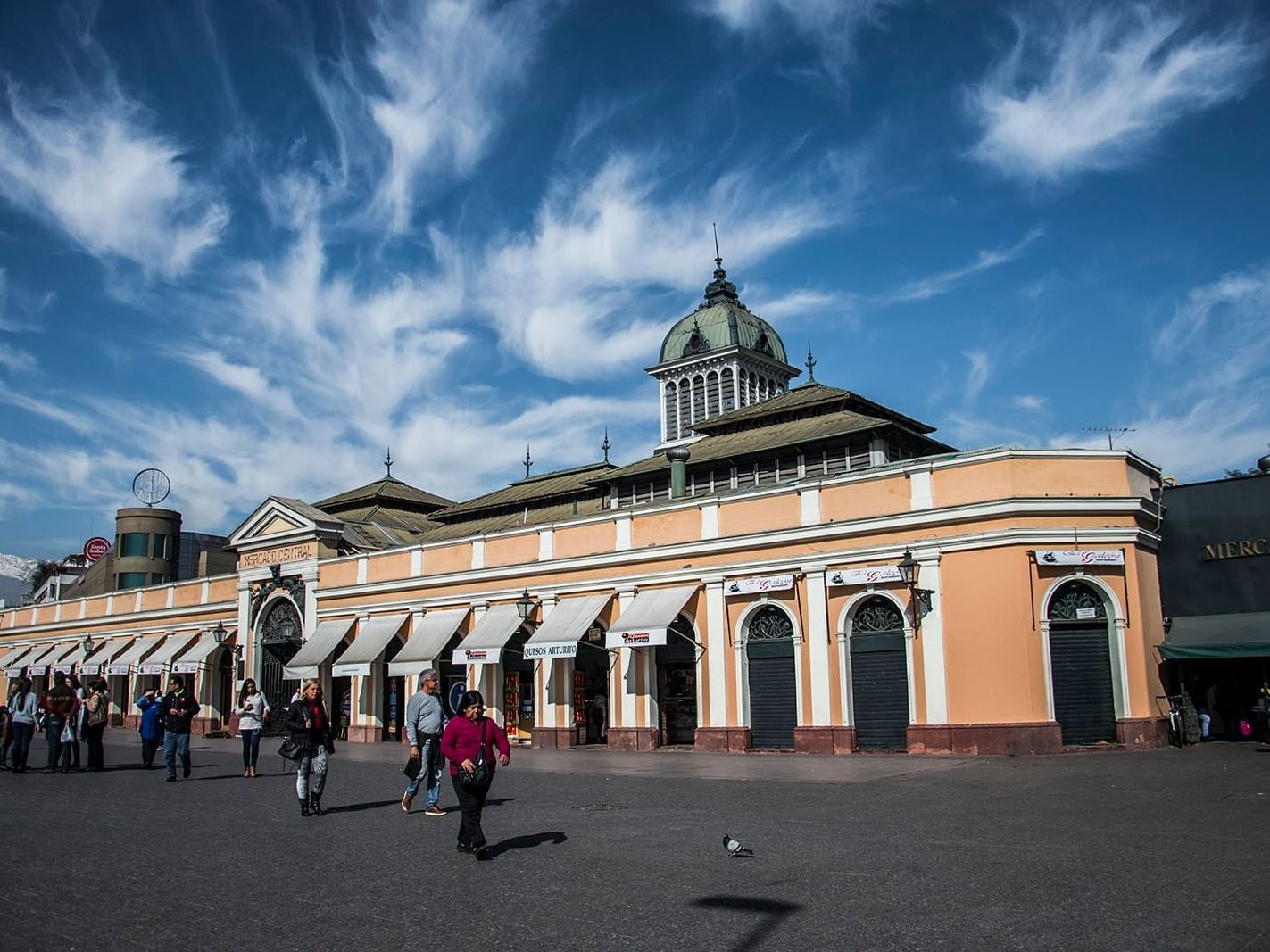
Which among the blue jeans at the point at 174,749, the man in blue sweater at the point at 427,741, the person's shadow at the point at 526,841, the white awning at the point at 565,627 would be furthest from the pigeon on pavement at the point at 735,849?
the white awning at the point at 565,627

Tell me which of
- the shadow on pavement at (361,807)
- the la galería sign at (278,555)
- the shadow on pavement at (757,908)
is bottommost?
the shadow on pavement at (361,807)

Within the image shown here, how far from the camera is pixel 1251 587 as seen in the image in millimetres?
23141

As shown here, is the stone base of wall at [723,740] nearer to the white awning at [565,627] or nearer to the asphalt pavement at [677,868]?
the white awning at [565,627]

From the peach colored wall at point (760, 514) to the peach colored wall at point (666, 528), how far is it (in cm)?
84

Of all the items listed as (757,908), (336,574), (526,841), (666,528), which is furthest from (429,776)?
(336,574)

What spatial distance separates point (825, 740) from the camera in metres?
24.1

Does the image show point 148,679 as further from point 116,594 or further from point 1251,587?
point 1251,587

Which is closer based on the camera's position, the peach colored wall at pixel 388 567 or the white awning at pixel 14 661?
the peach colored wall at pixel 388 567

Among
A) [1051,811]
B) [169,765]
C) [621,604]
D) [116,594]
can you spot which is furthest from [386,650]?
[1051,811]

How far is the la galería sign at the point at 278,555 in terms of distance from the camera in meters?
38.3

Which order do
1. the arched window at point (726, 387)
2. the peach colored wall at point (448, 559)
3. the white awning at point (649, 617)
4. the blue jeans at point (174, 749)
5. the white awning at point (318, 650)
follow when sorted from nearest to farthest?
the blue jeans at point (174, 749), the white awning at point (649, 617), the peach colored wall at point (448, 559), the white awning at point (318, 650), the arched window at point (726, 387)

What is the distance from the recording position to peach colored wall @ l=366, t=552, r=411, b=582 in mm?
34750

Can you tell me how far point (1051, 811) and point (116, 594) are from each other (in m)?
46.1

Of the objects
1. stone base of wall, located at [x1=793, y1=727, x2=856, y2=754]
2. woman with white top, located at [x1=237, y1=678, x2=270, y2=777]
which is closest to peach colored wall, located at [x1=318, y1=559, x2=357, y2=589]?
woman with white top, located at [x1=237, y1=678, x2=270, y2=777]
